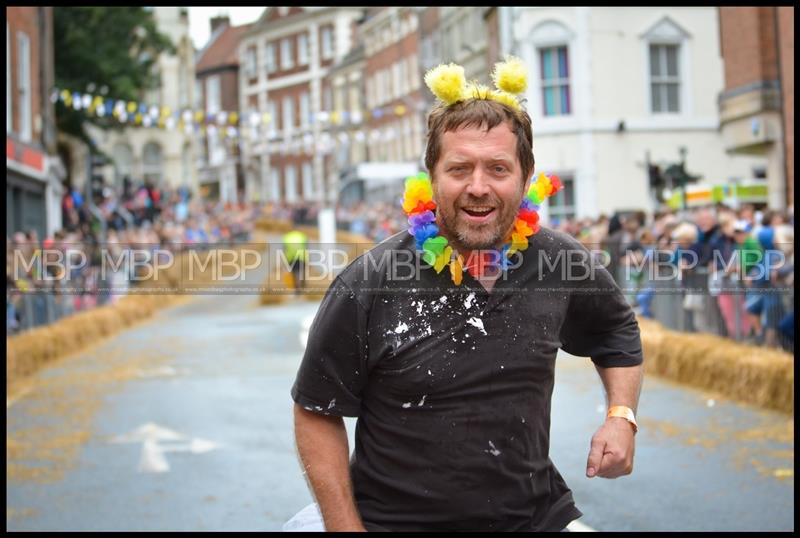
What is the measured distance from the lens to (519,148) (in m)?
3.77

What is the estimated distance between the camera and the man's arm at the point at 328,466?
3.65m

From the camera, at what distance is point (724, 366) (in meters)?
12.9

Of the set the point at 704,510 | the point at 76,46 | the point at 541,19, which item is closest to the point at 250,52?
the point at 76,46

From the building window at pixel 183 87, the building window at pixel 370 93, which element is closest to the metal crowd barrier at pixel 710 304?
the building window at pixel 370 93

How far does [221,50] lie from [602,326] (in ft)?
339

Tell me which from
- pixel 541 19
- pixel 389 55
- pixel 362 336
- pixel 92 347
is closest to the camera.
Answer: pixel 362 336

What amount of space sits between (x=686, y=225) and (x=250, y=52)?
84.9m

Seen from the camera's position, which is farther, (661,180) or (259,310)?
(259,310)

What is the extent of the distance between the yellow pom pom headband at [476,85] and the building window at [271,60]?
90.3 meters

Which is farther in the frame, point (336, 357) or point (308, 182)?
point (308, 182)

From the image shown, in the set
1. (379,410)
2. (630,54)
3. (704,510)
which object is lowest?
(704,510)

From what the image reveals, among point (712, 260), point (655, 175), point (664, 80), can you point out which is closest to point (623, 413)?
point (712, 260)

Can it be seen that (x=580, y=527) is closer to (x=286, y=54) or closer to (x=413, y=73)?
(x=413, y=73)

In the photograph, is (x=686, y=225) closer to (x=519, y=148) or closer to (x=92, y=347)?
(x=92, y=347)
